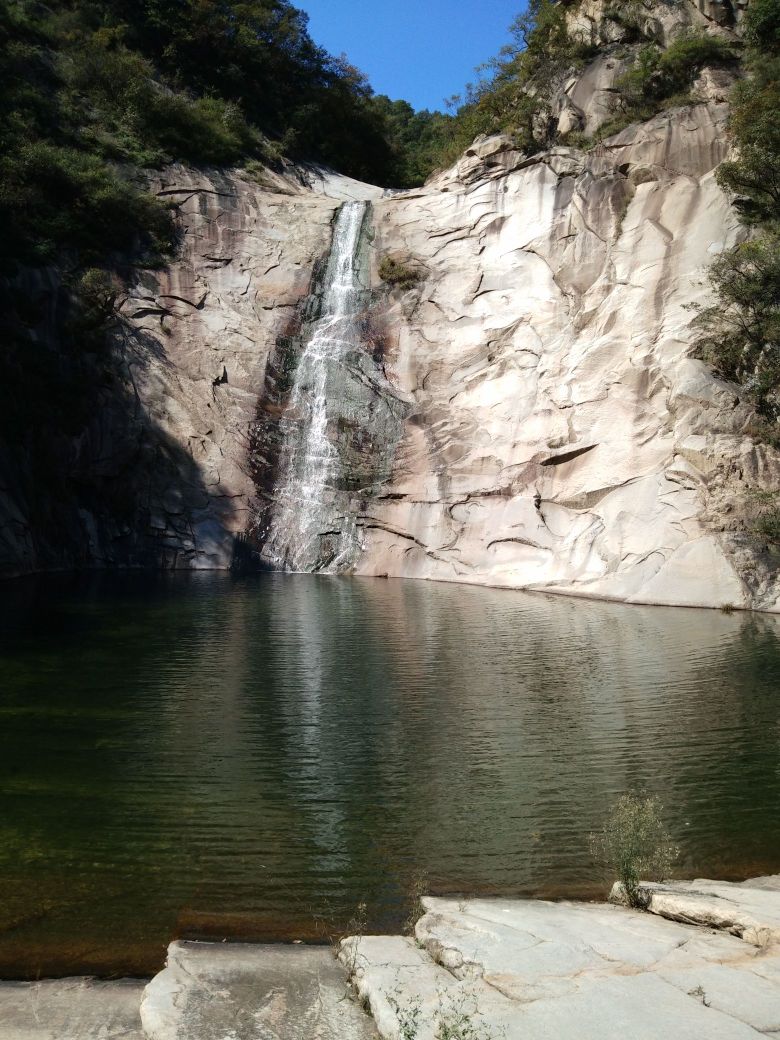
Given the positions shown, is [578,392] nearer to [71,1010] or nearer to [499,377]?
[499,377]

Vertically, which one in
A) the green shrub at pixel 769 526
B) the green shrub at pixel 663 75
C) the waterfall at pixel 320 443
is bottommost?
the green shrub at pixel 769 526

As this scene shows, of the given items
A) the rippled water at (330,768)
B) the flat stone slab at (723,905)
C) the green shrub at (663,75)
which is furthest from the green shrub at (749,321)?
the flat stone slab at (723,905)

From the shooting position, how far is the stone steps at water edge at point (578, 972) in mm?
4324

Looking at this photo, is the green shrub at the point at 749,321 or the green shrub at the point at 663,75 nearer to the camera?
the green shrub at the point at 749,321

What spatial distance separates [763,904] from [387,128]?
62474 mm

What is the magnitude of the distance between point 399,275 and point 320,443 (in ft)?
30.5

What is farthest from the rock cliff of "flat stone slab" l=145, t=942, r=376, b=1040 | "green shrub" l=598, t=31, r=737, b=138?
"flat stone slab" l=145, t=942, r=376, b=1040

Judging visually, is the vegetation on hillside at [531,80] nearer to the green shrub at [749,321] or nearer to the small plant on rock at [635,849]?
the green shrub at [749,321]

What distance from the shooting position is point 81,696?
43.3 feet

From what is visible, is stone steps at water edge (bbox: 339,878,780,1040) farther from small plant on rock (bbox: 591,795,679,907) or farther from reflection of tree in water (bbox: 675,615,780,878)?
reflection of tree in water (bbox: 675,615,780,878)

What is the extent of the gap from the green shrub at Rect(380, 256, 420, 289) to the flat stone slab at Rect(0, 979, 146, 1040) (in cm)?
3808

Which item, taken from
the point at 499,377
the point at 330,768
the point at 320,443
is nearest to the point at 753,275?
the point at 499,377

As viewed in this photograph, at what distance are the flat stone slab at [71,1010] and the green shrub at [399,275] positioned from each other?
3808 cm

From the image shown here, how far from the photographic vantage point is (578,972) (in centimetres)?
495
